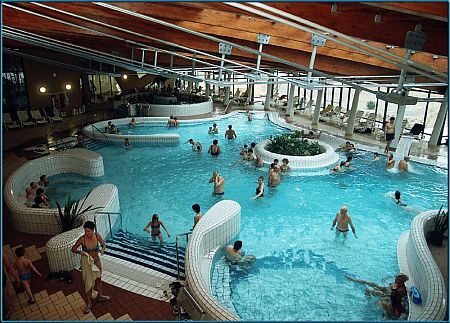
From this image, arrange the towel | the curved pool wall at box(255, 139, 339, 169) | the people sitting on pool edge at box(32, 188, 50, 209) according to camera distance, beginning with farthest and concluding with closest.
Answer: the curved pool wall at box(255, 139, 339, 169) < the people sitting on pool edge at box(32, 188, 50, 209) < the towel

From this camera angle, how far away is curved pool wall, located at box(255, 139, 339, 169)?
1263cm

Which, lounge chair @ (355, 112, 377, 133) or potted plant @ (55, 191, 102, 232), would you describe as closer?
potted plant @ (55, 191, 102, 232)

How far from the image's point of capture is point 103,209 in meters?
7.59

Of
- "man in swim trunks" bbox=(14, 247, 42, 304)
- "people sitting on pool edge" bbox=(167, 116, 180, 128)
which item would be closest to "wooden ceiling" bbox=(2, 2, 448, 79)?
"man in swim trunks" bbox=(14, 247, 42, 304)

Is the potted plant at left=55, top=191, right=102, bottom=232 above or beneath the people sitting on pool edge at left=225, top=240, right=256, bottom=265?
above

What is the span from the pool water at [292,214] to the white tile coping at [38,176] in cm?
49

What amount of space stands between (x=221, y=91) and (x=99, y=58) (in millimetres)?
17892

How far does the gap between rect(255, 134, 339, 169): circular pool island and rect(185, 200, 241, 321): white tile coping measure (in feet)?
16.9

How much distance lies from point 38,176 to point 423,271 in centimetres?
1073

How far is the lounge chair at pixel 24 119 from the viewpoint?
16.6m

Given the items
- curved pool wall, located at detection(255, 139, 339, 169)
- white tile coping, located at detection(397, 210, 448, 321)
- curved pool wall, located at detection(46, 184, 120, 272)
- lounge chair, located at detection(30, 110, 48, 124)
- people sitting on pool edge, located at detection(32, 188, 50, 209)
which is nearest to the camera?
white tile coping, located at detection(397, 210, 448, 321)

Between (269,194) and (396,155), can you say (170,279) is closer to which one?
(269,194)

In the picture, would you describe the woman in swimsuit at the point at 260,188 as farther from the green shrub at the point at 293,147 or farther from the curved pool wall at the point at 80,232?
the curved pool wall at the point at 80,232

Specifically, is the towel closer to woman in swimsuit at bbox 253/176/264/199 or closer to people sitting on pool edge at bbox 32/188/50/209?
people sitting on pool edge at bbox 32/188/50/209
